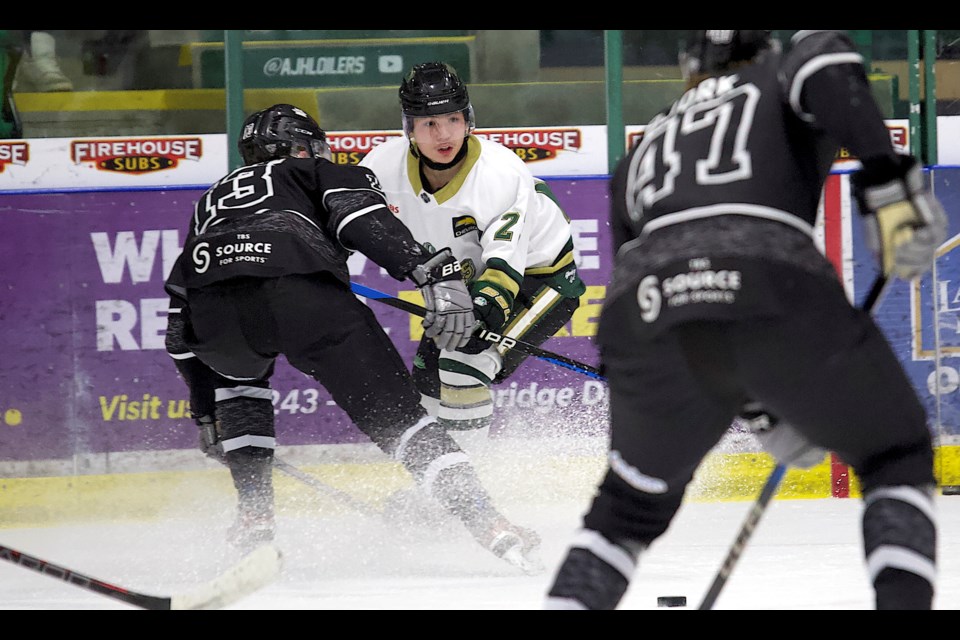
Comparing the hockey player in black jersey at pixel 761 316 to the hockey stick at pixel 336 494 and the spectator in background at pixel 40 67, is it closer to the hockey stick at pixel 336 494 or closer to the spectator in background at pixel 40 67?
the hockey stick at pixel 336 494

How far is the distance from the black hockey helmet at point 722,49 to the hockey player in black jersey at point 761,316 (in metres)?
0.06

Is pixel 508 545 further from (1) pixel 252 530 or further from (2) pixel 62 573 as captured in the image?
(2) pixel 62 573

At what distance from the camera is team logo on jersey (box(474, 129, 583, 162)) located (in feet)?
16.2

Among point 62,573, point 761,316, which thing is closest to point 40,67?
point 62,573

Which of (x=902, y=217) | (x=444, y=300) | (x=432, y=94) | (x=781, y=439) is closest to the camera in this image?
(x=902, y=217)

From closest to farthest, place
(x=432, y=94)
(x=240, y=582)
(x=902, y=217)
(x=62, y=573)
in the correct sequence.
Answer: (x=902, y=217)
(x=62, y=573)
(x=240, y=582)
(x=432, y=94)

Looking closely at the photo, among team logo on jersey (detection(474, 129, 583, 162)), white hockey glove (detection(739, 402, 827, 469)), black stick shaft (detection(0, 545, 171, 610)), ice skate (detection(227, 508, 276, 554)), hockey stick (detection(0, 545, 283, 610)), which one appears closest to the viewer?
white hockey glove (detection(739, 402, 827, 469))

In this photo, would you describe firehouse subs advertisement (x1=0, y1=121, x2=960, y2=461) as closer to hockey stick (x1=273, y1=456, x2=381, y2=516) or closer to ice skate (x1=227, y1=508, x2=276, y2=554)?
hockey stick (x1=273, y1=456, x2=381, y2=516)

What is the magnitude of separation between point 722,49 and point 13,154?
11.4 ft

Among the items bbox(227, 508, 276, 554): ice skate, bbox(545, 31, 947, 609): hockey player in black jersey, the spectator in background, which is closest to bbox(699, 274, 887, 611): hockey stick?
bbox(545, 31, 947, 609): hockey player in black jersey

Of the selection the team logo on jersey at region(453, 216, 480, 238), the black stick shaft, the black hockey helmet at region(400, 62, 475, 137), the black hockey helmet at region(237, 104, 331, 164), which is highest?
the black hockey helmet at region(400, 62, 475, 137)

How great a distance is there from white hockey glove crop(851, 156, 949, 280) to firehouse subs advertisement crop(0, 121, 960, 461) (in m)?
2.91

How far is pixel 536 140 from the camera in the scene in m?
4.96

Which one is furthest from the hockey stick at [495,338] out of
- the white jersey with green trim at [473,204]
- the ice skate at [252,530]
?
the ice skate at [252,530]
